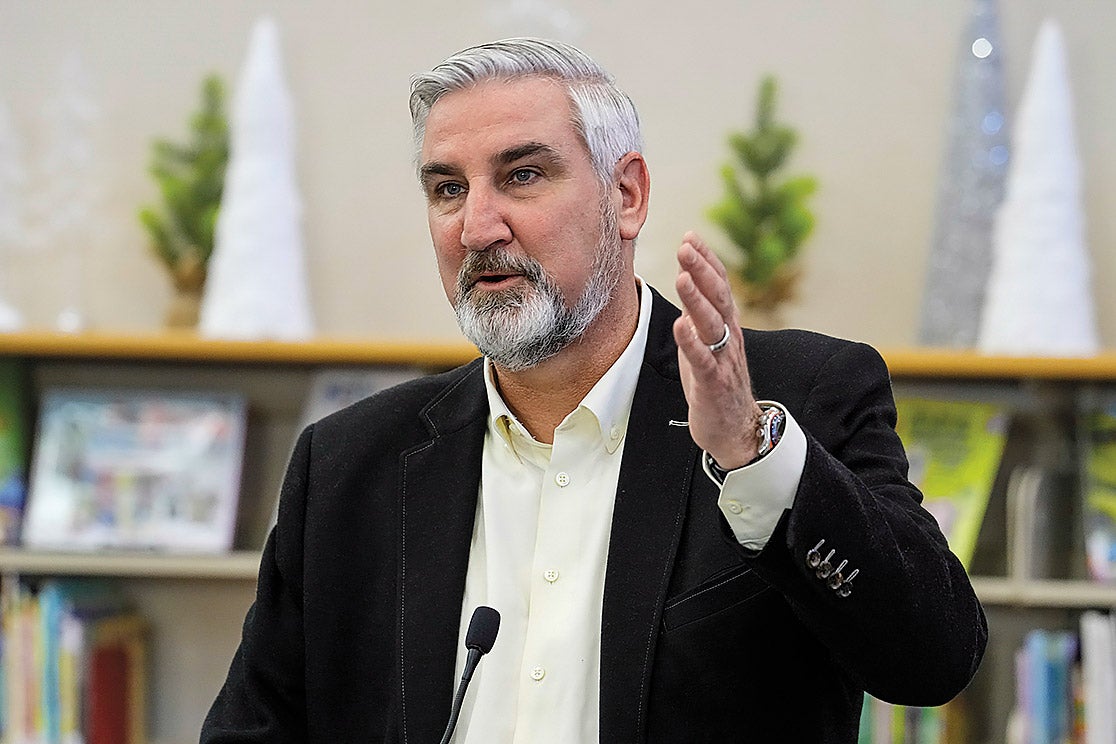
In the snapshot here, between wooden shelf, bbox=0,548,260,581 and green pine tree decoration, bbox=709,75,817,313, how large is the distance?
43.5 inches

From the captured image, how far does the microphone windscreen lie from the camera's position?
4.48 feet

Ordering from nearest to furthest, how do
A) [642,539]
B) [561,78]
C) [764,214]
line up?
1. [642,539]
2. [561,78]
3. [764,214]

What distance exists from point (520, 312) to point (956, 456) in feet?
4.64

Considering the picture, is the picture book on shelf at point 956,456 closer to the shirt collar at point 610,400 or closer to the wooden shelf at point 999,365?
the wooden shelf at point 999,365

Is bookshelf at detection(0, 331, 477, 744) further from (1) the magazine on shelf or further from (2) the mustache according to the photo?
(2) the mustache

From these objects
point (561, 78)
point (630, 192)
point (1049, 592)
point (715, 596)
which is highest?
point (561, 78)

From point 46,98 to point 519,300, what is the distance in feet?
6.31

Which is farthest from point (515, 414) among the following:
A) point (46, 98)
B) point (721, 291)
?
point (46, 98)

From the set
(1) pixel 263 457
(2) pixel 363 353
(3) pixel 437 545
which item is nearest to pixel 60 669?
(1) pixel 263 457

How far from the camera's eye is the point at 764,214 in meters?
2.75

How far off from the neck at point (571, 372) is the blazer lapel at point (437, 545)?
69 millimetres

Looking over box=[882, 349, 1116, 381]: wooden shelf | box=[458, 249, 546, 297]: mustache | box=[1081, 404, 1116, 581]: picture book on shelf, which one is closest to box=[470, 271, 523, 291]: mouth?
box=[458, 249, 546, 297]: mustache

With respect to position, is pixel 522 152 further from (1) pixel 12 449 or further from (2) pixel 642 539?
(1) pixel 12 449

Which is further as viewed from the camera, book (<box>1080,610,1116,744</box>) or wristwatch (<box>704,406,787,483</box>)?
book (<box>1080,610,1116,744</box>)
